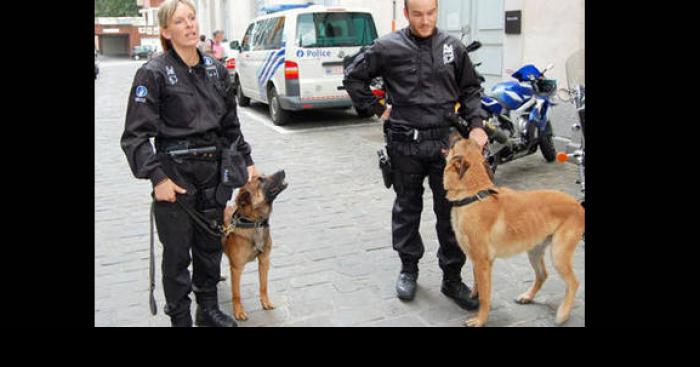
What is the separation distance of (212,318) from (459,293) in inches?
60.8

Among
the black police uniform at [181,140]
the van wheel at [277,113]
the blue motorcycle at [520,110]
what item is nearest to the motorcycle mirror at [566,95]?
the blue motorcycle at [520,110]

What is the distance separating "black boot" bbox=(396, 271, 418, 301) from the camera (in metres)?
3.91

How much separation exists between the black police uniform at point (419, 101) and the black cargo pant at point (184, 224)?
1124 millimetres

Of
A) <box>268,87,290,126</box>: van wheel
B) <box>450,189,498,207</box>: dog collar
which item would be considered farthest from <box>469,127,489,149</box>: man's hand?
<box>268,87,290,126</box>: van wheel

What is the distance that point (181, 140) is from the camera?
3.05m

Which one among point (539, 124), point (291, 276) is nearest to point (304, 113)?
point (539, 124)

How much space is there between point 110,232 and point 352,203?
238cm

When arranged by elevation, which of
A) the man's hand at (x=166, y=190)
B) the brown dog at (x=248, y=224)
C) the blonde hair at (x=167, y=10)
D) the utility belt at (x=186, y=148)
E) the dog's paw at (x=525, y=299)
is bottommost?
the dog's paw at (x=525, y=299)

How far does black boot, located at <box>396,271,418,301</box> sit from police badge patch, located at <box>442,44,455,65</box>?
142cm

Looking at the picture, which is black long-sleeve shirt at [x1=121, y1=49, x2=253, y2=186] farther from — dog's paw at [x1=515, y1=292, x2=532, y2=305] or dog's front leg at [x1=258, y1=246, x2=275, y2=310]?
dog's paw at [x1=515, y1=292, x2=532, y2=305]

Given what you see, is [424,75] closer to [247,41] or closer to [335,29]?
[335,29]

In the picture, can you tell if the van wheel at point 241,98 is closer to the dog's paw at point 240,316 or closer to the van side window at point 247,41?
the van side window at point 247,41

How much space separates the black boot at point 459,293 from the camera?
3752mm
